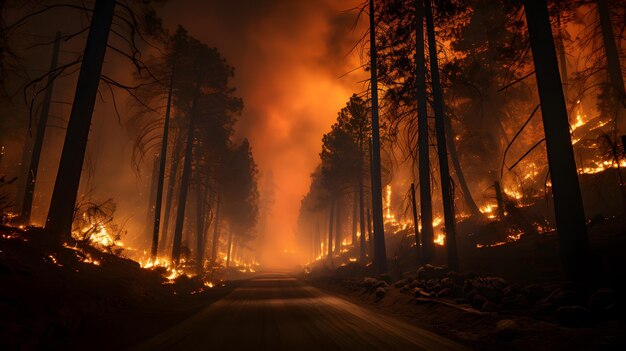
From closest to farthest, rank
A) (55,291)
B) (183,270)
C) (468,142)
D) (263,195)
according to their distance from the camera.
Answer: (55,291)
(183,270)
(468,142)
(263,195)

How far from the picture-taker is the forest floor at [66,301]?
4.18 meters

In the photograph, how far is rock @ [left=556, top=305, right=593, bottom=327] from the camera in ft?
14.1

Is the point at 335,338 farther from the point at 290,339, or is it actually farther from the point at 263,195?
the point at 263,195

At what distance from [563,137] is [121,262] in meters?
13.5

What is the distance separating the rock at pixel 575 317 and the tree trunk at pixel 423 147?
7912 millimetres

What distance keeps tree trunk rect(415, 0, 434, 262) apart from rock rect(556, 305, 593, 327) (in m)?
7.91

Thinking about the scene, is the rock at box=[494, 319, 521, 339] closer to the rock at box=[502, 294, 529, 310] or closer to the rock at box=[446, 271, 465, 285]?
the rock at box=[502, 294, 529, 310]

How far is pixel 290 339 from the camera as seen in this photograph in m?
4.62

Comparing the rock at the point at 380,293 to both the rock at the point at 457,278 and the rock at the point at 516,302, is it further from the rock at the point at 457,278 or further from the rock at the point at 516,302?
the rock at the point at 516,302

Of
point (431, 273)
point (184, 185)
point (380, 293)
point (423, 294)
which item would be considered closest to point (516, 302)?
point (423, 294)

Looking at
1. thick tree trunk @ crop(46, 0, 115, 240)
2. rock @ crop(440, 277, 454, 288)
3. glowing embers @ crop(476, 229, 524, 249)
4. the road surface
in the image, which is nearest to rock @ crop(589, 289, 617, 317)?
the road surface

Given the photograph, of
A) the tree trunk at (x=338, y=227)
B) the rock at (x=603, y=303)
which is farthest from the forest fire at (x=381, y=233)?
the tree trunk at (x=338, y=227)

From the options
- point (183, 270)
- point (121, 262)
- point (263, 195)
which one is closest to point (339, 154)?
point (183, 270)

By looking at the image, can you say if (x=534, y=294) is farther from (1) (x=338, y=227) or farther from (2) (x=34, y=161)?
(1) (x=338, y=227)
